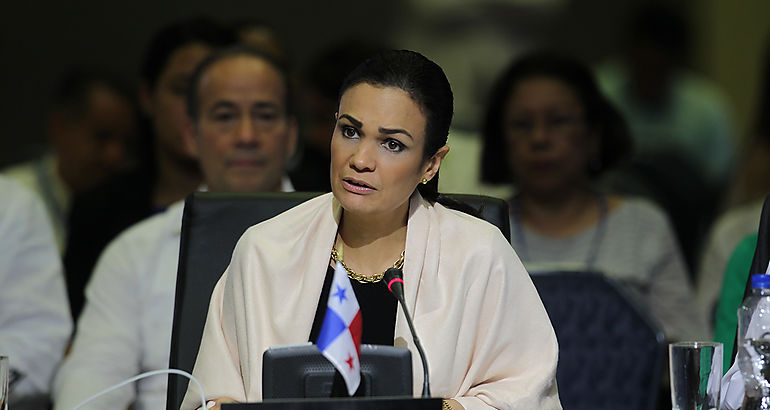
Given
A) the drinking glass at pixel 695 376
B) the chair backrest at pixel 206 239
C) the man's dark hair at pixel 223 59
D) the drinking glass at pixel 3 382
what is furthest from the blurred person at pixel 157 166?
the drinking glass at pixel 695 376

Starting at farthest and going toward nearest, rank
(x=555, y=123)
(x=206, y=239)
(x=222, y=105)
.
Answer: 1. (x=555, y=123)
2. (x=222, y=105)
3. (x=206, y=239)

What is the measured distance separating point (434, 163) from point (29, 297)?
4.16 ft

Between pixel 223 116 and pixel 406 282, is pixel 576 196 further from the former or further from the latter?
pixel 406 282

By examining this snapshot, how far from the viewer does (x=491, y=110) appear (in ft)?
12.7

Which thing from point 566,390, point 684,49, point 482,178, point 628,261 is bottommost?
point 566,390

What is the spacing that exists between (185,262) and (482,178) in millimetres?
1599

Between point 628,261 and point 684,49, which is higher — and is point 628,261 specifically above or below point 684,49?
below

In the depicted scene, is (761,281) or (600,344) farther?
(600,344)

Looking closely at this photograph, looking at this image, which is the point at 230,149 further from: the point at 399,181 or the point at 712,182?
the point at 712,182

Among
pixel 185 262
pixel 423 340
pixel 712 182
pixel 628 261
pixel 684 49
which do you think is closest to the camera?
pixel 423 340

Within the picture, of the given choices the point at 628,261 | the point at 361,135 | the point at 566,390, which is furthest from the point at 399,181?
the point at 628,261

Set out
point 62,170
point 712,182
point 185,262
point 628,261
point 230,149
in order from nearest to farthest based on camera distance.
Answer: point 185,262, point 230,149, point 628,261, point 62,170, point 712,182

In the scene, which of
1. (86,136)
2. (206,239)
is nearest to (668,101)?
(86,136)

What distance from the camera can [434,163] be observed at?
7.46 ft
